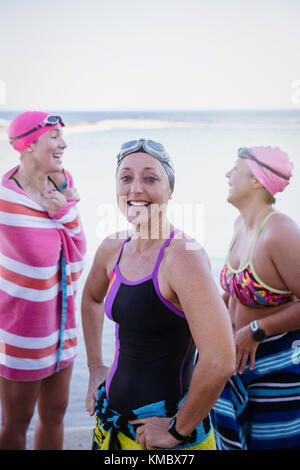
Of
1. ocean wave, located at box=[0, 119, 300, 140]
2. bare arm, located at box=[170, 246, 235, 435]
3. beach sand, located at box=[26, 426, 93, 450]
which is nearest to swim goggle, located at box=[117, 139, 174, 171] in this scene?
bare arm, located at box=[170, 246, 235, 435]

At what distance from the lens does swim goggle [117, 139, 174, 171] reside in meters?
1.31

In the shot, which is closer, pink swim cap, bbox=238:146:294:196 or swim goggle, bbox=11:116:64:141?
pink swim cap, bbox=238:146:294:196

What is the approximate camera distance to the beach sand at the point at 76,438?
2.48 m

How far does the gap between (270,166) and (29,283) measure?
4.38 feet

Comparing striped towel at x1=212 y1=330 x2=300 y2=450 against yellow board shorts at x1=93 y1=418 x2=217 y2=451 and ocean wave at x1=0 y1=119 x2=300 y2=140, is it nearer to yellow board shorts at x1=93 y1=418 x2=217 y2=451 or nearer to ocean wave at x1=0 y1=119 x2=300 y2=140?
yellow board shorts at x1=93 y1=418 x2=217 y2=451

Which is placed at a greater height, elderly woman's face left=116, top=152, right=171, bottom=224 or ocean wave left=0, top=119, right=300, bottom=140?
ocean wave left=0, top=119, right=300, bottom=140

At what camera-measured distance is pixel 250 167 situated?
6.37 ft

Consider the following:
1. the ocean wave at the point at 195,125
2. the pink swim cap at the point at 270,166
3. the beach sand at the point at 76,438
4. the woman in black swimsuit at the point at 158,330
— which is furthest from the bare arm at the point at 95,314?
the ocean wave at the point at 195,125

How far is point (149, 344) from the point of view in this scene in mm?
1273

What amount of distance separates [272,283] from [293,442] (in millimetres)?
696

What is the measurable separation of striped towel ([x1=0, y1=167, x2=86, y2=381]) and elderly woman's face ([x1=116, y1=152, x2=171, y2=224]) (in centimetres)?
92

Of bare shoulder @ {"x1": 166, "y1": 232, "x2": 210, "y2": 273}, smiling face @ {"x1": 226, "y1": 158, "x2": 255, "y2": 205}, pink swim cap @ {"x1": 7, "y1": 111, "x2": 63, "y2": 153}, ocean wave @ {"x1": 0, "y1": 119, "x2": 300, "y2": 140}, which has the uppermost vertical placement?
ocean wave @ {"x1": 0, "y1": 119, "x2": 300, "y2": 140}
